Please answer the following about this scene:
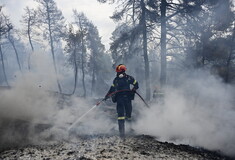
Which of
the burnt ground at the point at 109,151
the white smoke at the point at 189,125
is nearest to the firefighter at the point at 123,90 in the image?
the white smoke at the point at 189,125

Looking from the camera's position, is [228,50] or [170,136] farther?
[228,50]

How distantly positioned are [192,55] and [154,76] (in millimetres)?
16333

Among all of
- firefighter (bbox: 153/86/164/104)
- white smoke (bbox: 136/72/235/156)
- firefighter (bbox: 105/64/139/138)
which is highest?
firefighter (bbox: 105/64/139/138)

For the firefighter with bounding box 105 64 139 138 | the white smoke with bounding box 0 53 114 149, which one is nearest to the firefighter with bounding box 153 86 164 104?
the white smoke with bounding box 0 53 114 149

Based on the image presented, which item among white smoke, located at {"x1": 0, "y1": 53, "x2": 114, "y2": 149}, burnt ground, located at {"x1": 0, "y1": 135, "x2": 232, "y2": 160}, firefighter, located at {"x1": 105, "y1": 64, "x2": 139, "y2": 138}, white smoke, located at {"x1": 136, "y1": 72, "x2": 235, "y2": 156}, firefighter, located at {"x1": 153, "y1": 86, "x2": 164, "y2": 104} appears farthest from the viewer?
firefighter, located at {"x1": 153, "y1": 86, "x2": 164, "y2": 104}

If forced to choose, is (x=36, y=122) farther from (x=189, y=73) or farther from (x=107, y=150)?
(x=189, y=73)

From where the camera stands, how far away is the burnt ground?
12.4 ft

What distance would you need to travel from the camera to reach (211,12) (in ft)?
36.3

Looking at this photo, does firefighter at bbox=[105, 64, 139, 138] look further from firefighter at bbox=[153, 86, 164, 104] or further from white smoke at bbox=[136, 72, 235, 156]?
firefighter at bbox=[153, 86, 164, 104]

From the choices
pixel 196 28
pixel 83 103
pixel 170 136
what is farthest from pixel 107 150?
pixel 196 28

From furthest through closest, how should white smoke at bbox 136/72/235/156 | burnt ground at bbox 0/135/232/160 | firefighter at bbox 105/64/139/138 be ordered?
1. firefighter at bbox 105/64/139/138
2. white smoke at bbox 136/72/235/156
3. burnt ground at bbox 0/135/232/160

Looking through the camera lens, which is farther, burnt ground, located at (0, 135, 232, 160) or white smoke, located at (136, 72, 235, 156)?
white smoke, located at (136, 72, 235, 156)

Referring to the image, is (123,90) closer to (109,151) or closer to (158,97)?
(109,151)

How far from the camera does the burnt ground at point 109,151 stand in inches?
149
